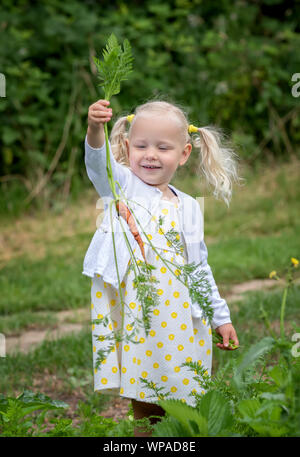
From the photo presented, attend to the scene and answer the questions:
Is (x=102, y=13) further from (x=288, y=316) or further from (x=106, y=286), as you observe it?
(x=106, y=286)

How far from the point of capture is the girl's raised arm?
180 centimetres

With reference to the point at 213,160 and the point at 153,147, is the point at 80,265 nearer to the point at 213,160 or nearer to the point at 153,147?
the point at 213,160

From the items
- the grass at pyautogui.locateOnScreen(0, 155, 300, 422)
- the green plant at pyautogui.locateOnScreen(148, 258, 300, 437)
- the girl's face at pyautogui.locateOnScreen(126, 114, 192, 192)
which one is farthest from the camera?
the grass at pyautogui.locateOnScreen(0, 155, 300, 422)

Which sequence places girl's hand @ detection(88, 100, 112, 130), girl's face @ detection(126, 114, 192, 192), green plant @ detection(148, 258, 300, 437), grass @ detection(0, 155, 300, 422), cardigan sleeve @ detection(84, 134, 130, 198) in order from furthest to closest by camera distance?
grass @ detection(0, 155, 300, 422), girl's face @ detection(126, 114, 192, 192), cardigan sleeve @ detection(84, 134, 130, 198), girl's hand @ detection(88, 100, 112, 130), green plant @ detection(148, 258, 300, 437)

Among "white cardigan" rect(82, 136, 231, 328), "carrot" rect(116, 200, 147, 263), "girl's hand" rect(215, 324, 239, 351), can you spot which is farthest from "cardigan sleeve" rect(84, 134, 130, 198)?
"girl's hand" rect(215, 324, 239, 351)

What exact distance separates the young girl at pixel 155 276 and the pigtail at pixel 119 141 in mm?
82

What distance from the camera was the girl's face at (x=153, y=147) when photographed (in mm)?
2084

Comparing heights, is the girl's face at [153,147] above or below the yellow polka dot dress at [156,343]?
above

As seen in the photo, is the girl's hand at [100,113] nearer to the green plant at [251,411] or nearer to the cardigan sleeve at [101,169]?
the cardigan sleeve at [101,169]

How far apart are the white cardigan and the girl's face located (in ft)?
0.14

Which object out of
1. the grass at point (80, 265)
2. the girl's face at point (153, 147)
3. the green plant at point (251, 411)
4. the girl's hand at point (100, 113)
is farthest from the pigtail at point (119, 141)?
the green plant at point (251, 411)

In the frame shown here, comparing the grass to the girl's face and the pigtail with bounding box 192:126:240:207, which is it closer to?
the pigtail with bounding box 192:126:240:207

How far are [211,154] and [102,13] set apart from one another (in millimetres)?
5015

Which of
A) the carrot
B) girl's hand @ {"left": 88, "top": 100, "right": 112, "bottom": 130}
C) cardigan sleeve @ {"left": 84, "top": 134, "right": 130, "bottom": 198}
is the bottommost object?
the carrot
